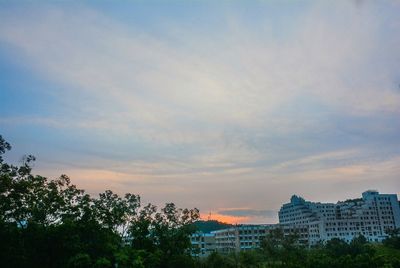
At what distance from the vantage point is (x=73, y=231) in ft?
89.0

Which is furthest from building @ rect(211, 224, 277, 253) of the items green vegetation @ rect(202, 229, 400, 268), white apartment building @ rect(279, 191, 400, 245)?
green vegetation @ rect(202, 229, 400, 268)

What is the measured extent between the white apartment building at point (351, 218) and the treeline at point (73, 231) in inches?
3630

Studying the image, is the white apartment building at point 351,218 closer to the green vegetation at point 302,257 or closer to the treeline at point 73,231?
the green vegetation at point 302,257

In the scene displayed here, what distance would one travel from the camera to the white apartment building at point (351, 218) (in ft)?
386

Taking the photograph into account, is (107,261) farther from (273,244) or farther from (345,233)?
(345,233)

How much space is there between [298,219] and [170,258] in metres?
107

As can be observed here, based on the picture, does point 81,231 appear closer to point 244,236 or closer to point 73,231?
point 73,231

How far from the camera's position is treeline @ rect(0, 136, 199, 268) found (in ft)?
85.0

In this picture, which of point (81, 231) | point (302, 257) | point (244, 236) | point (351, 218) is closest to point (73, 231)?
point (81, 231)

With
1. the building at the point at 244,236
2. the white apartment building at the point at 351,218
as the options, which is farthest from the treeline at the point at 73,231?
the white apartment building at the point at 351,218

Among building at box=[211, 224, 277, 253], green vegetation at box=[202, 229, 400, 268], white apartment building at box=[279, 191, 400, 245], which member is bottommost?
green vegetation at box=[202, 229, 400, 268]

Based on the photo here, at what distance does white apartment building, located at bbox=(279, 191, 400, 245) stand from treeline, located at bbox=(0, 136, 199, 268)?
92.2 m

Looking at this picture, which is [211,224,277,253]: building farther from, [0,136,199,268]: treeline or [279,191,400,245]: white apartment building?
[0,136,199,268]: treeline

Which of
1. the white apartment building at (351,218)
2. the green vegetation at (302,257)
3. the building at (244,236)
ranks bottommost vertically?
the green vegetation at (302,257)
